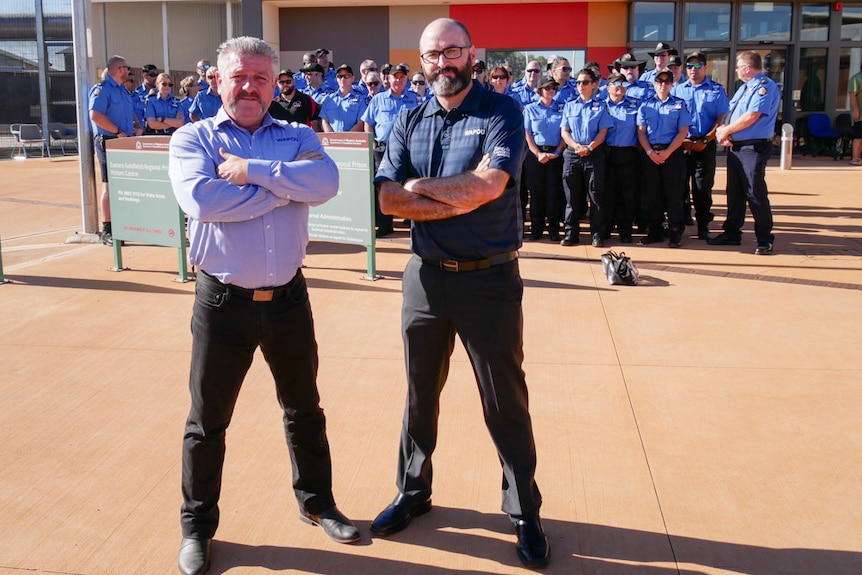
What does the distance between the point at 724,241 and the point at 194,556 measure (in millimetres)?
8272

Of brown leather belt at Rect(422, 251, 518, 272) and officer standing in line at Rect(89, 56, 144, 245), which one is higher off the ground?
officer standing in line at Rect(89, 56, 144, 245)

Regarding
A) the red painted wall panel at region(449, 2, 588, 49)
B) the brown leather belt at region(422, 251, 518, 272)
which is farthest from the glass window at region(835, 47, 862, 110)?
the brown leather belt at region(422, 251, 518, 272)

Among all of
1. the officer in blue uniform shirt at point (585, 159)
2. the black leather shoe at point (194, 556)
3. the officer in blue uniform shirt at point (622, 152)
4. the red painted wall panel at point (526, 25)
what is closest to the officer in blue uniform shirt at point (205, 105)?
the officer in blue uniform shirt at point (585, 159)

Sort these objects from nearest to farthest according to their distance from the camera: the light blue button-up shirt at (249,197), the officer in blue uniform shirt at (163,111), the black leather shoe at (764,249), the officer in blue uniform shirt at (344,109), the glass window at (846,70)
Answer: the light blue button-up shirt at (249,197)
the black leather shoe at (764,249)
the officer in blue uniform shirt at (344,109)
the officer in blue uniform shirt at (163,111)
the glass window at (846,70)

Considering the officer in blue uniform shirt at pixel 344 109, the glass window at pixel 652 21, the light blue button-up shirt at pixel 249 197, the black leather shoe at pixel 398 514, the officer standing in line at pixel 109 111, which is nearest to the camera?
the light blue button-up shirt at pixel 249 197

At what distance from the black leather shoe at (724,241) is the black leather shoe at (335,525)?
302 inches

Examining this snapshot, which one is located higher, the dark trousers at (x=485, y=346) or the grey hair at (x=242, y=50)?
the grey hair at (x=242, y=50)

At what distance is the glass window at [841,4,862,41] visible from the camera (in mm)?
22656

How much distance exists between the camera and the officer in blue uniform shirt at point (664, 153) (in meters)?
10.1

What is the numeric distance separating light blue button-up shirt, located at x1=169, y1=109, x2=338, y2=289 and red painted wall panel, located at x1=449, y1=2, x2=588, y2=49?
1994 centimetres

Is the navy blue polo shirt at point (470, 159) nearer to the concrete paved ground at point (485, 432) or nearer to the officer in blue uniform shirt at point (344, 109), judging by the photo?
the concrete paved ground at point (485, 432)

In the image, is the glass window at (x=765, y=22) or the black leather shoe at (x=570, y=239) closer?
the black leather shoe at (x=570, y=239)

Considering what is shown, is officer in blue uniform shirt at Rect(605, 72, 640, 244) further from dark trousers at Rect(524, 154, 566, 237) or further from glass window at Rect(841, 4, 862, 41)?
glass window at Rect(841, 4, 862, 41)

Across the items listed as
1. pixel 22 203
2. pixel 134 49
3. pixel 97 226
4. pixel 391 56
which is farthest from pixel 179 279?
pixel 134 49
